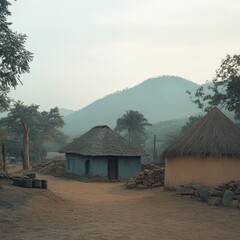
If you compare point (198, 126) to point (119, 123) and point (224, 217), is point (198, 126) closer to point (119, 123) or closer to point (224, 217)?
point (224, 217)

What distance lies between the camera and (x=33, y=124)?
60000 millimetres

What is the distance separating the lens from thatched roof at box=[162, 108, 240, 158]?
1566cm

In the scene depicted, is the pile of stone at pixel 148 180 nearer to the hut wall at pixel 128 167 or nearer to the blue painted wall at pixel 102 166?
the blue painted wall at pixel 102 166

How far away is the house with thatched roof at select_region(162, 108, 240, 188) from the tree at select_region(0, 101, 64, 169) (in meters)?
40.6

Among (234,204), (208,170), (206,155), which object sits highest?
(206,155)

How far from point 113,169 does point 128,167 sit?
3.55 ft

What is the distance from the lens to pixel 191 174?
1623 centimetres

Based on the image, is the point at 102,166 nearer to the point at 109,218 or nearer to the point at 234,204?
the point at 234,204

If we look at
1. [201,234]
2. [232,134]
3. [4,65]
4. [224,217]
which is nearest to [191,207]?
[224,217]

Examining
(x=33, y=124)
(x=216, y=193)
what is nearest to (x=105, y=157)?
(x=216, y=193)

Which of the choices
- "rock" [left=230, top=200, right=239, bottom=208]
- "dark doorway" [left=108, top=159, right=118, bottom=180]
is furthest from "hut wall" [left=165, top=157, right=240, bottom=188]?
"dark doorway" [left=108, top=159, right=118, bottom=180]

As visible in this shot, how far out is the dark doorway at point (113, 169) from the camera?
2859cm

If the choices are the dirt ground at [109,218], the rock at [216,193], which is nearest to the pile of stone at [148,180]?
the dirt ground at [109,218]

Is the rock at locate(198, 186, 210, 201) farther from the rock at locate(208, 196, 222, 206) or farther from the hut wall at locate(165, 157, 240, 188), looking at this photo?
the hut wall at locate(165, 157, 240, 188)
